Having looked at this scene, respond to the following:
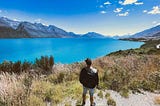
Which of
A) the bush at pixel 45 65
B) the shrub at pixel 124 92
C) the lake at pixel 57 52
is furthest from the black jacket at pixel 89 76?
the lake at pixel 57 52

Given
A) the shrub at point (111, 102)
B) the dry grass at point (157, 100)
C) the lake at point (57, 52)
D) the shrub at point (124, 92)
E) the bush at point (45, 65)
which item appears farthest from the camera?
the lake at point (57, 52)

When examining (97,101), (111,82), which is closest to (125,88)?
(111,82)

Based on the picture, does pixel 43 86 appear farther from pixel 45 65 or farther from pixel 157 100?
pixel 45 65

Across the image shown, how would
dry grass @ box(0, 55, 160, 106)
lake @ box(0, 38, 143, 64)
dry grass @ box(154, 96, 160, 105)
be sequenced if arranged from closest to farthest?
dry grass @ box(0, 55, 160, 106) → dry grass @ box(154, 96, 160, 105) → lake @ box(0, 38, 143, 64)

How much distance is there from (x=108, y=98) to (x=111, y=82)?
82.9 inches

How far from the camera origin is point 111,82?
10188mm

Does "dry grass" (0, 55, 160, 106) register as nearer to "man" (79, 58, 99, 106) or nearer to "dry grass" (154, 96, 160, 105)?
"dry grass" (154, 96, 160, 105)

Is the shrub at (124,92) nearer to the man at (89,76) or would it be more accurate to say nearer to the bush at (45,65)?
the man at (89,76)

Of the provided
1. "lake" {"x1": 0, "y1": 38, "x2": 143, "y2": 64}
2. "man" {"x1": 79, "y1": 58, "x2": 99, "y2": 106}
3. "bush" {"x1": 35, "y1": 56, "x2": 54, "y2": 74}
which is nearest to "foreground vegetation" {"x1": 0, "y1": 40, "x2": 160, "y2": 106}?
"man" {"x1": 79, "y1": 58, "x2": 99, "y2": 106}

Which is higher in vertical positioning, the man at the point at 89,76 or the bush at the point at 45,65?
the man at the point at 89,76

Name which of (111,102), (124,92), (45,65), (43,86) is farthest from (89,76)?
(45,65)

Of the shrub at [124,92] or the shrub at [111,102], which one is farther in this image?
the shrub at [124,92]

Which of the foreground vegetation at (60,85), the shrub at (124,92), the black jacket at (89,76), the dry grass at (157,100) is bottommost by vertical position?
the dry grass at (157,100)

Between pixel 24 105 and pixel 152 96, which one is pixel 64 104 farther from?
pixel 152 96
